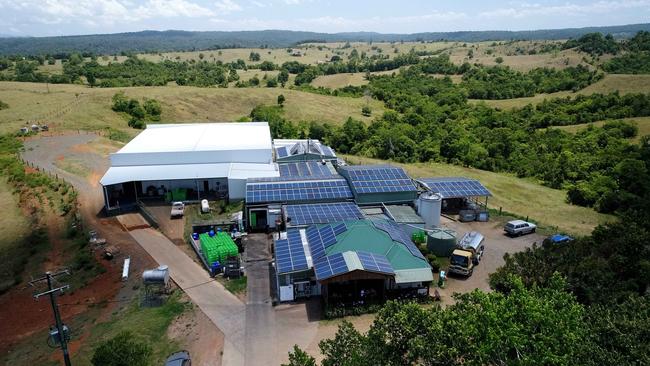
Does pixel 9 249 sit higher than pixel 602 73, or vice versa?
pixel 602 73

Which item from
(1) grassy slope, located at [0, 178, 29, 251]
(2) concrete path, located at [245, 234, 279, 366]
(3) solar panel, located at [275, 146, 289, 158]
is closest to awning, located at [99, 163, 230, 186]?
(3) solar panel, located at [275, 146, 289, 158]

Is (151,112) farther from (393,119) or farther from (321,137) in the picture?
(393,119)

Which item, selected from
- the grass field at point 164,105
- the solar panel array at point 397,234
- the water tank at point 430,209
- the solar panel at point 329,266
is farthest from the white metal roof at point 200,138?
the solar panel at point 329,266

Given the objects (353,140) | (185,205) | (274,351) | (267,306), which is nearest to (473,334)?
(274,351)

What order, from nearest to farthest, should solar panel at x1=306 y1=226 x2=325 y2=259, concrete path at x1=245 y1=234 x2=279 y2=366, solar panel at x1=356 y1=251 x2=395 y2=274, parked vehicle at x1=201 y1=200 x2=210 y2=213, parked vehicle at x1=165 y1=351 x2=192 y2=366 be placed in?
parked vehicle at x1=165 y1=351 x2=192 y2=366
concrete path at x1=245 y1=234 x2=279 y2=366
solar panel at x1=356 y1=251 x2=395 y2=274
solar panel at x1=306 y1=226 x2=325 y2=259
parked vehicle at x1=201 y1=200 x2=210 y2=213

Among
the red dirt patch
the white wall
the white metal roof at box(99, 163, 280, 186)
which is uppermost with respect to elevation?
the white wall

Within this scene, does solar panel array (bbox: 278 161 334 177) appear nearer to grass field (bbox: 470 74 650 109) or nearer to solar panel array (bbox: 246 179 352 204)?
solar panel array (bbox: 246 179 352 204)
